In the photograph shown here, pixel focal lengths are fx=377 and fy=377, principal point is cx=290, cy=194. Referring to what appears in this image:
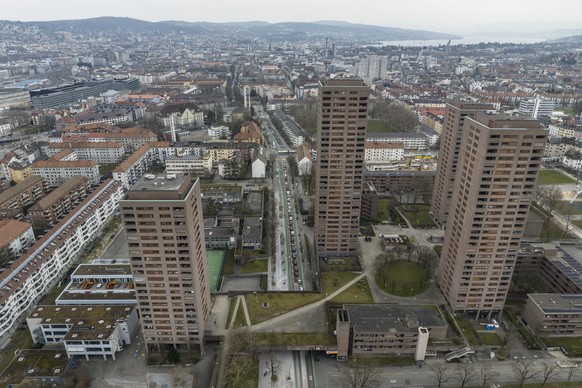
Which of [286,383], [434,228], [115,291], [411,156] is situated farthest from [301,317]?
[411,156]

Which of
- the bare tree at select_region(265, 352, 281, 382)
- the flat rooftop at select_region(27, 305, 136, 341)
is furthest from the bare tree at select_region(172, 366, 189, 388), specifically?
the bare tree at select_region(265, 352, 281, 382)

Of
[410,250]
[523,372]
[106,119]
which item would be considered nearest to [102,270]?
[410,250]

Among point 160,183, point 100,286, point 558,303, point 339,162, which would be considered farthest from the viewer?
point 339,162

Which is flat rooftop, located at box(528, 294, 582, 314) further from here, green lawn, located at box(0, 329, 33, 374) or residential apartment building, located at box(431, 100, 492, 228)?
green lawn, located at box(0, 329, 33, 374)

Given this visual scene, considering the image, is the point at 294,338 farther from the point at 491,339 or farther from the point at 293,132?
the point at 293,132

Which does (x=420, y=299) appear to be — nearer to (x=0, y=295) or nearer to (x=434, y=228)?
(x=434, y=228)

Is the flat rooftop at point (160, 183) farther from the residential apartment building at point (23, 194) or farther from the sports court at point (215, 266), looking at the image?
the residential apartment building at point (23, 194)

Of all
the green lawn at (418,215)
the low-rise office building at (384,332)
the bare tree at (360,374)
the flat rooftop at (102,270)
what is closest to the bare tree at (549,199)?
the green lawn at (418,215)
